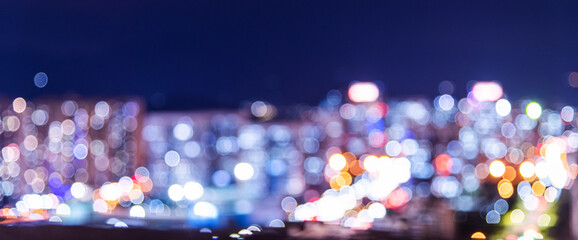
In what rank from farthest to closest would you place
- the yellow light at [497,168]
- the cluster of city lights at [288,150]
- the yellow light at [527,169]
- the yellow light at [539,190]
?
the yellow light at [497,168]
the yellow light at [527,169]
the cluster of city lights at [288,150]
the yellow light at [539,190]

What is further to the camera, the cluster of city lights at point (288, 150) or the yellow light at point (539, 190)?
the cluster of city lights at point (288, 150)

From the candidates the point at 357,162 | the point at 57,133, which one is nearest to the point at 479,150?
the point at 357,162

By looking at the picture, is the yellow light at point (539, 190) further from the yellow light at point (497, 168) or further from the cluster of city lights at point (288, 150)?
the yellow light at point (497, 168)

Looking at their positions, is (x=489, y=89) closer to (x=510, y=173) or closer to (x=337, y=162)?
(x=510, y=173)

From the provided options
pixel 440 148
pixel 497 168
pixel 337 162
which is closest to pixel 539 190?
pixel 497 168

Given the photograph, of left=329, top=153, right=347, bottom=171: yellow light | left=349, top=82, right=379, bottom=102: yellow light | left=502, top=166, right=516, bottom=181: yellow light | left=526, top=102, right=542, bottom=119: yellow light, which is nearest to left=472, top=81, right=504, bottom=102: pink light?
left=526, top=102, right=542, bottom=119: yellow light

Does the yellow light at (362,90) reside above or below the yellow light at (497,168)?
above

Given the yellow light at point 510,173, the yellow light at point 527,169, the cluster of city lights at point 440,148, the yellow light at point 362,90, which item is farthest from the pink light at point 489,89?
the yellow light at point 510,173

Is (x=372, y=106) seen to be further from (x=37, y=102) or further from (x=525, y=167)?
(x=37, y=102)
